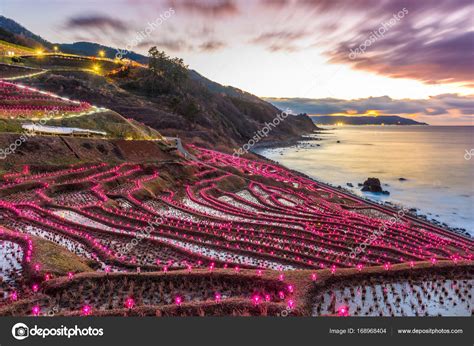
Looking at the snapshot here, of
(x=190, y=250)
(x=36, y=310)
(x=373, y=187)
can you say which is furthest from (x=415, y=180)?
(x=36, y=310)

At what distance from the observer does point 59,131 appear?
41.2m

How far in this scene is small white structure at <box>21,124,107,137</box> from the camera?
128 feet

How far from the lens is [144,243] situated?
19953 millimetres

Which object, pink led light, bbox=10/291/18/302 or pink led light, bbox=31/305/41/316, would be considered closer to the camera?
pink led light, bbox=31/305/41/316


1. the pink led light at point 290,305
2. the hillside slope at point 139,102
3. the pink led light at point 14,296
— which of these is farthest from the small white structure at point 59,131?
the pink led light at point 290,305

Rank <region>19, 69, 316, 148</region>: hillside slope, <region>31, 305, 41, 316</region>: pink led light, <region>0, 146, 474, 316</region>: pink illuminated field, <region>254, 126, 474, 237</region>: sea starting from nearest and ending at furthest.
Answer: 1. <region>31, 305, 41, 316</region>: pink led light
2. <region>0, 146, 474, 316</region>: pink illuminated field
3. <region>254, 126, 474, 237</region>: sea
4. <region>19, 69, 316, 148</region>: hillside slope

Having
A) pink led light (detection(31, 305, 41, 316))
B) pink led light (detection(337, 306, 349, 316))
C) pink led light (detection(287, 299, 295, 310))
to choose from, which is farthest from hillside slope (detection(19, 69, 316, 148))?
pink led light (detection(337, 306, 349, 316))

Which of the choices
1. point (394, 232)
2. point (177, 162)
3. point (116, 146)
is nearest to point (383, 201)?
point (394, 232)

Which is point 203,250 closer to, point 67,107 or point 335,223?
point 335,223

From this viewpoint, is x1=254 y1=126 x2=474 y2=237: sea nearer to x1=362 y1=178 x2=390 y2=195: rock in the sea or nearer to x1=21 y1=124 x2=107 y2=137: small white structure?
x1=362 y1=178 x2=390 y2=195: rock in the sea

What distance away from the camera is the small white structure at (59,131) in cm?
3891

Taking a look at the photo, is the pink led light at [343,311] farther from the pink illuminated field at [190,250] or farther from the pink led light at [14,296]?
the pink led light at [14,296]

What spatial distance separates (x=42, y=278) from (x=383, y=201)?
192 ft

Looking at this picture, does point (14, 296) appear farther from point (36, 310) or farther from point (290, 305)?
point (290, 305)
